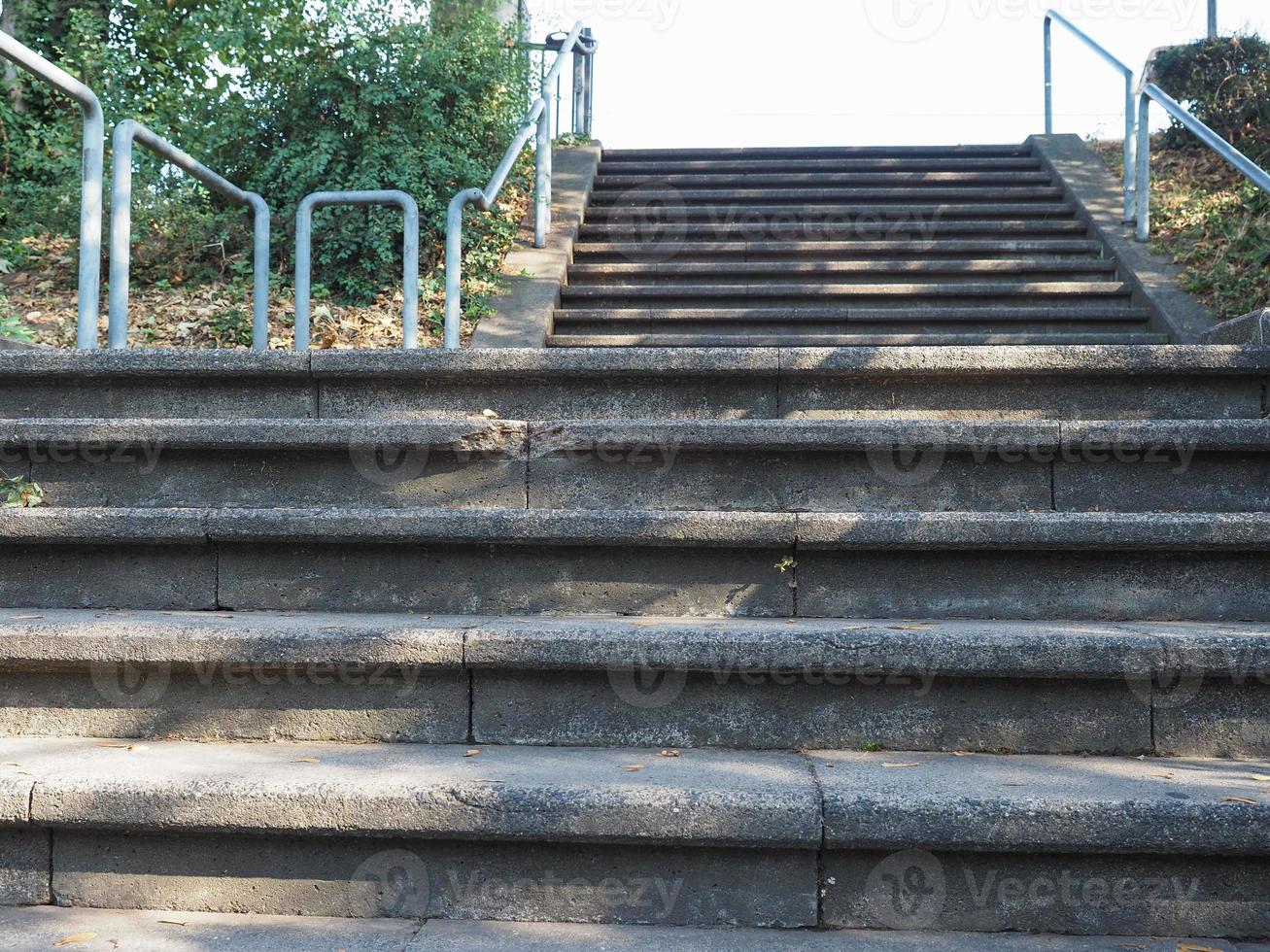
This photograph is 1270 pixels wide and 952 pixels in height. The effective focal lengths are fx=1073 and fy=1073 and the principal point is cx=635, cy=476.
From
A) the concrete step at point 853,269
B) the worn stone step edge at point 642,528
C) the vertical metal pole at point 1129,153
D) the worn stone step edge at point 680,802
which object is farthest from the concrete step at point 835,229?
the worn stone step edge at point 680,802

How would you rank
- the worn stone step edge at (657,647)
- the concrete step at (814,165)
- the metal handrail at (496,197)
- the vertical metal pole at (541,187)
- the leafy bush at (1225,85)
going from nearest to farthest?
1. the worn stone step edge at (657,647)
2. the metal handrail at (496,197)
3. the vertical metal pole at (541,187)
4. the leafy bush at (1225,85)
5. the concrete step at (814,165)

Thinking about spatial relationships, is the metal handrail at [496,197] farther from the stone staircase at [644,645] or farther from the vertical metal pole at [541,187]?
the stone staircase at [644,645]

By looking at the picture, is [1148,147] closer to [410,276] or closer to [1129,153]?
[1129,153]

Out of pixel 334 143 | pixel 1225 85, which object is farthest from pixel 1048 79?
pixel 334 143

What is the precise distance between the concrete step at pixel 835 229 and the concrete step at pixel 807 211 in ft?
0.11

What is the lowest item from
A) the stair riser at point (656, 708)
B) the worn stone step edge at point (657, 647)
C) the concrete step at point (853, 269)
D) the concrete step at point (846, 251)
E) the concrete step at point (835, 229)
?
the stair riser at point (656, 708)

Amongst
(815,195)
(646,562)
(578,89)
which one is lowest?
(646,562)

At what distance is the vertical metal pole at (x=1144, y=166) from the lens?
19.0ft

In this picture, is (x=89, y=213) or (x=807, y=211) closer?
(x=89, y=213)

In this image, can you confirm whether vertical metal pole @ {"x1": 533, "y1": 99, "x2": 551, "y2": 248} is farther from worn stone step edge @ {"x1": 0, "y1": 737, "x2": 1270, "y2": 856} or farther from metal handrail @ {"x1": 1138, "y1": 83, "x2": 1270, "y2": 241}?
worn stone step edge @ {"x1": 0, "y1": 737, "x2": 1270, "y2": 856}

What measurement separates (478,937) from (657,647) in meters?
0.61

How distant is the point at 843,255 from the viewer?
6605 mm

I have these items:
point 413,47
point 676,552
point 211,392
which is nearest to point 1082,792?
point 676,552

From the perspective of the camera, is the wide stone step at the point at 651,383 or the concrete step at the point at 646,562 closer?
the concrete step at the point at 646,562
